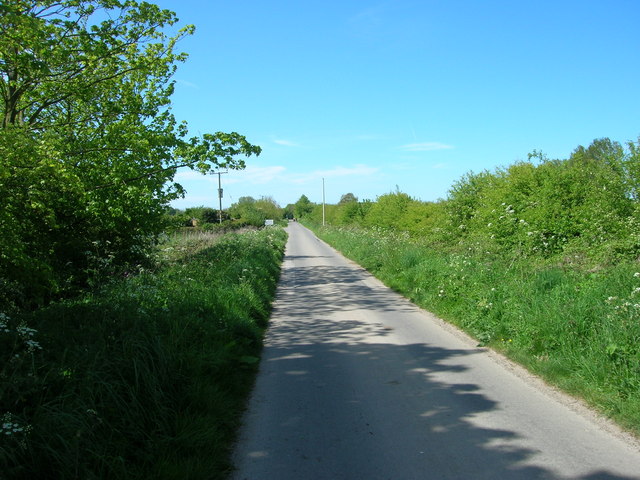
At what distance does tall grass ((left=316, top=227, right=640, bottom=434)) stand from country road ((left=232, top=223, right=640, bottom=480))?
0.33 metres

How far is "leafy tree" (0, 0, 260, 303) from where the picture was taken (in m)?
6.93

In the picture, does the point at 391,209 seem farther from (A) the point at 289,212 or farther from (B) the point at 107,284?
(A) the point at 289,212

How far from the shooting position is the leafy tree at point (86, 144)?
693 cm

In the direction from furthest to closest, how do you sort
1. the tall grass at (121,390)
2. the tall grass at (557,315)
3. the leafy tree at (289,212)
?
the leafy tree at (289,212) → the tall grass at (557,315) → the tall grass at (121,390)

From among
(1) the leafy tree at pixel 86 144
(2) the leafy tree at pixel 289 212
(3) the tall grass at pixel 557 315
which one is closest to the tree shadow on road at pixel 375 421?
(3) the tall grass at pixel 557 315

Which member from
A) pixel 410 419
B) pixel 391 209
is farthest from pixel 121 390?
pixel 391 209

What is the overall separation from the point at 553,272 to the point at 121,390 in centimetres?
723

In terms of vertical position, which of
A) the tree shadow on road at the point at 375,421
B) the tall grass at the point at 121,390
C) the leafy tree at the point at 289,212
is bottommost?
the tree shadow on road at the point at 375,421

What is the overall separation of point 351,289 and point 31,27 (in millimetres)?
9530

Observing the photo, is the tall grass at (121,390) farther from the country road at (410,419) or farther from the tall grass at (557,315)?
the tall grass at (557,315)

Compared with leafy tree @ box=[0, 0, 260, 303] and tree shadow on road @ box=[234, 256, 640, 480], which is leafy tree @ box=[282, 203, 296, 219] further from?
tree shadow on road @ box=[234, 256, 640, 480]

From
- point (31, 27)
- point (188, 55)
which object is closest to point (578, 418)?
point (31, 27)

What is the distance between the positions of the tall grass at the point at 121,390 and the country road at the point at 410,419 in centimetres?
40

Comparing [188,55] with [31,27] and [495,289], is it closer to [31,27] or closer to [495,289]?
[31,27]
